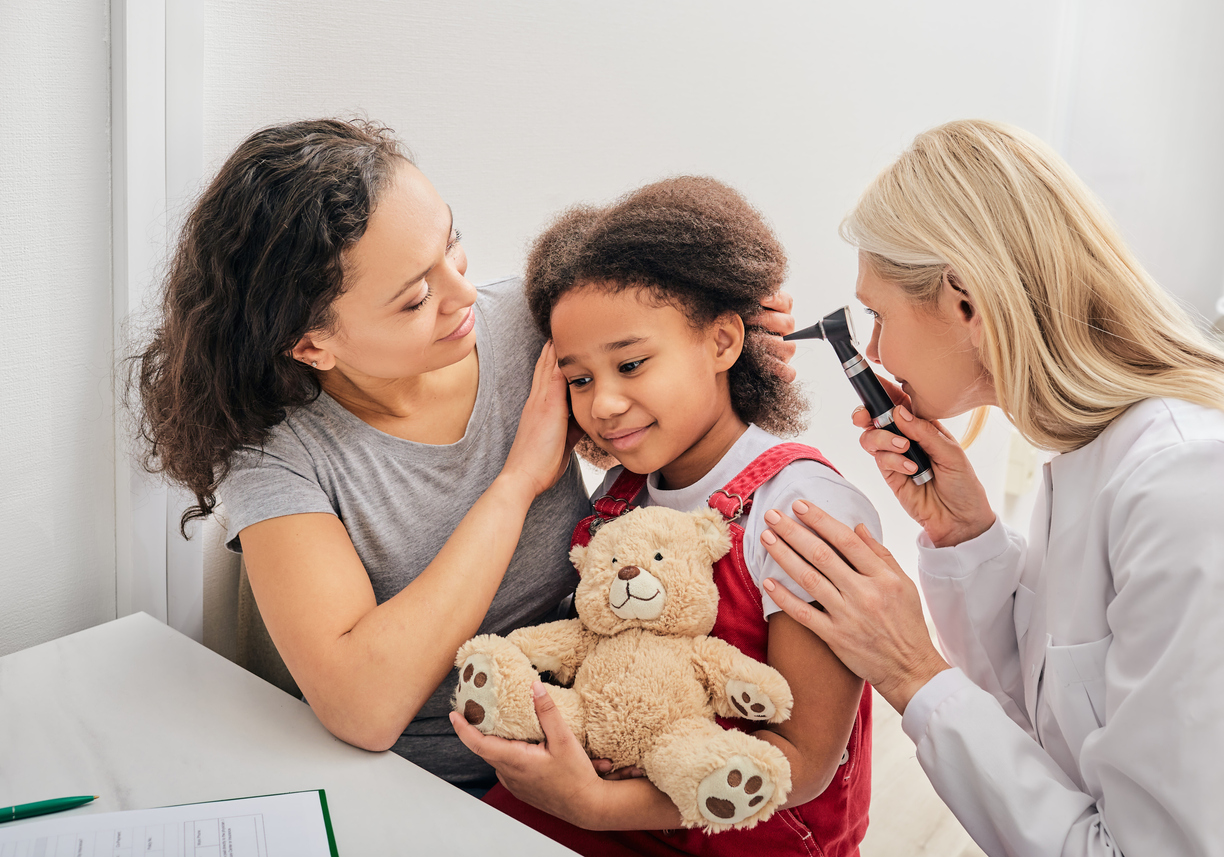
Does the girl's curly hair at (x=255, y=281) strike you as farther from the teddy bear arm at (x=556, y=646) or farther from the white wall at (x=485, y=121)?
the teddy bear arm at (x=556, y=646)

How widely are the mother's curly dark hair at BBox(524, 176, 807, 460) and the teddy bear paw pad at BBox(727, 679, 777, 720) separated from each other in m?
0.43

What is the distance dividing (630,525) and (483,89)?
0.93 meters

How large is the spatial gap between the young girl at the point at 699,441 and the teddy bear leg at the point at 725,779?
0.31ft

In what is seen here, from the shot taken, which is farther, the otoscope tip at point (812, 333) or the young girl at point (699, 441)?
the otoscope tip at point (812, 333)

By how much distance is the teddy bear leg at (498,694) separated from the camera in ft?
2.95

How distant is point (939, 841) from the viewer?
1.79m

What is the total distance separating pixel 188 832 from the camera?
2.56 feet

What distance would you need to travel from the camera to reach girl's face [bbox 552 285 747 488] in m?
1.08

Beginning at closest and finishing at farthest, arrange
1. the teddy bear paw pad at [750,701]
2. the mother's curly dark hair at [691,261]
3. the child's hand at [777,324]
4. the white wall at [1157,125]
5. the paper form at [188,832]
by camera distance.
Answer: the paper form at [188,832] → the teddy bear paw pad at [750,701] → the mother's curly dark hair at [691,261] → the child's hand at [777,324] → the white wall at [1157,125]

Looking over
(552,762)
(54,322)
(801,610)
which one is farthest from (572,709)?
(54,322)

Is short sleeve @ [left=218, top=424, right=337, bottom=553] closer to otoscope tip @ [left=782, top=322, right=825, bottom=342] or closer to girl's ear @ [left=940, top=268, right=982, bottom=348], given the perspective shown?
otoscope tip @ [left=782, top=322, right=825, bottom=342]

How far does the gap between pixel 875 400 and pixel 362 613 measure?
28.4 inches

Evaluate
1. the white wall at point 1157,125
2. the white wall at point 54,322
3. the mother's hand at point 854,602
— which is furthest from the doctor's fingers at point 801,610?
the white wall at point 1157,125

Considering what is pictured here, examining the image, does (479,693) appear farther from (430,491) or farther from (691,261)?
(691,261)
